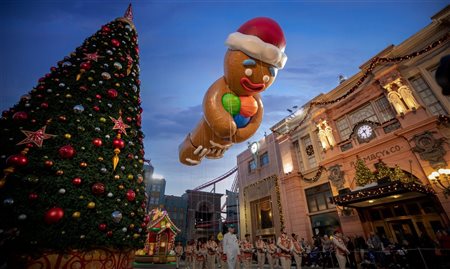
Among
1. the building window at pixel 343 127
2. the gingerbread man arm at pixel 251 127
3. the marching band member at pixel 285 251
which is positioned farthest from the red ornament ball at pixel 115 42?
the building window at pixel 343 127

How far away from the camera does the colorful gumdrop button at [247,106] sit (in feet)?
13.7

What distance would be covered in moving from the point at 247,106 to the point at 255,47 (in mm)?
1169

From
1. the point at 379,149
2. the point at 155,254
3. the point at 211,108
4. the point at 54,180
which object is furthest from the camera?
the point at 155,254

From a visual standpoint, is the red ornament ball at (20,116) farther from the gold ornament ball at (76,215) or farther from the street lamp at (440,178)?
the street lamp at (440,178)

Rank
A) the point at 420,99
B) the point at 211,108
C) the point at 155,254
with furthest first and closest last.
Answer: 1. the point at 155,254
2. the point at 420,99
3. the point at 211,108

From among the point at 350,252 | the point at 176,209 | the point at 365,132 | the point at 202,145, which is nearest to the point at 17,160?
the point at 202,145

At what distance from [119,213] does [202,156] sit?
8.53 ft

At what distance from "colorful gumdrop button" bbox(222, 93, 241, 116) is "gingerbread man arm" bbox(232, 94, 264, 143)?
0.44 m

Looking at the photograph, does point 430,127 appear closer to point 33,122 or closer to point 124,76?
point 124,76

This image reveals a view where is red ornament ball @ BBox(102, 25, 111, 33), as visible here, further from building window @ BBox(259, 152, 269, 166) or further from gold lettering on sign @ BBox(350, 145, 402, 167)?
building window @ BBox(259, 152, 269, 166)

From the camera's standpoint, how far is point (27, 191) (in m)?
2.30

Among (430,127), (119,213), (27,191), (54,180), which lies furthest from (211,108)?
(430,127)

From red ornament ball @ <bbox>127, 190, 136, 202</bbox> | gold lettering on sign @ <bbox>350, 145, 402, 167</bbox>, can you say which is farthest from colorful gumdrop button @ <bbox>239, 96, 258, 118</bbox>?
gold lettering on sign @ <bbox>350, 145, 402, 167</bbox>

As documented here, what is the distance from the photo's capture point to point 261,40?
3766 mm
